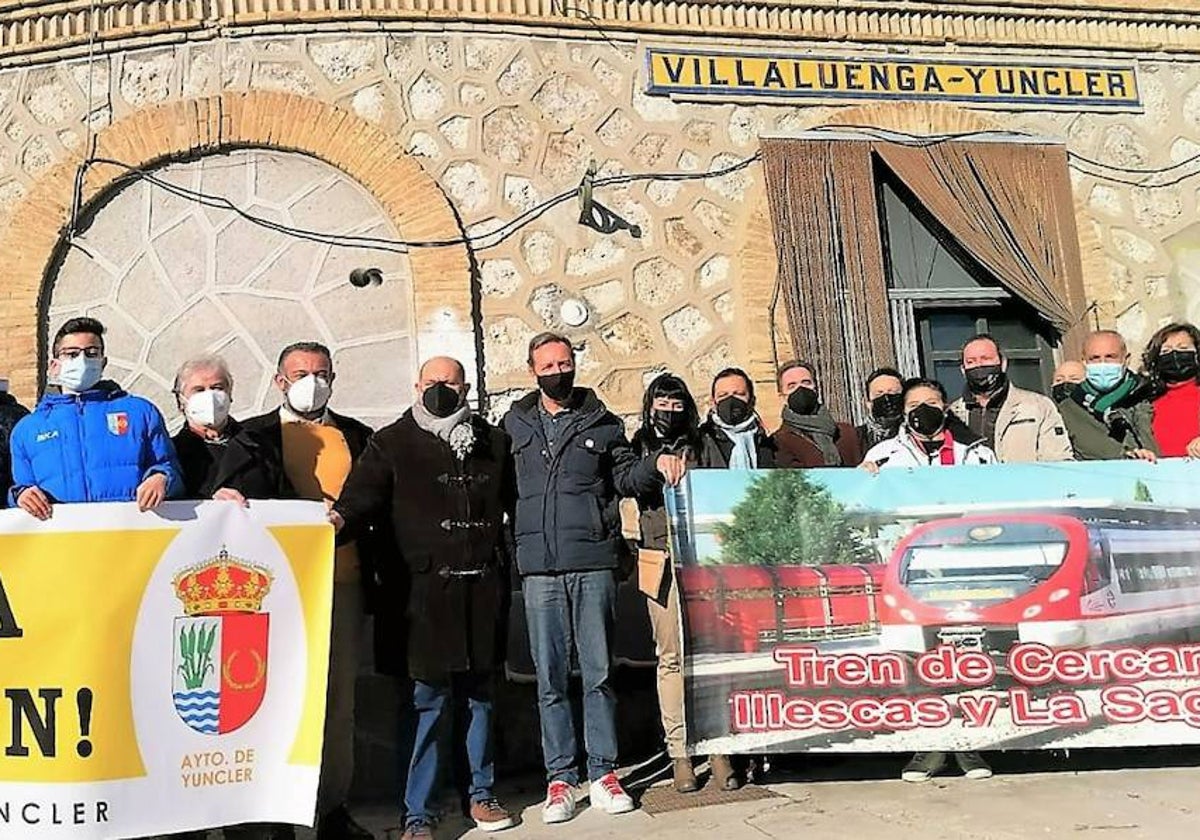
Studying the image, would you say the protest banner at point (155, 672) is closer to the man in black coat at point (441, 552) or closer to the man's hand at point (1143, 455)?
the man in black coat at point (441, 552)

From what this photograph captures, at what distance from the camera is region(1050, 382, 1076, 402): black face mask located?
5146 mm

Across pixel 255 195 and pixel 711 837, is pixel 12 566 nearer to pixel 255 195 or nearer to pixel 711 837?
pixel 711 837

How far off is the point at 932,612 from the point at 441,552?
6.29 feet

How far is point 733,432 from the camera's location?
15.0 feet

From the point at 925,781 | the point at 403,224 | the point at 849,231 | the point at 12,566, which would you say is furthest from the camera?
the point at 849,231

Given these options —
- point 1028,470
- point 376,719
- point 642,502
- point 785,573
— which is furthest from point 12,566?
point 1028,470

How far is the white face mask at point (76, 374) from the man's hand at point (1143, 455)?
4.01 metres

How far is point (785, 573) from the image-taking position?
4383mm

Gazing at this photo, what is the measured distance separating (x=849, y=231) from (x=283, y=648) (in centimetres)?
473

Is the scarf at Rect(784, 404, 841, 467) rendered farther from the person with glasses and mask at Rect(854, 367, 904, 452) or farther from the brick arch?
the brick arch

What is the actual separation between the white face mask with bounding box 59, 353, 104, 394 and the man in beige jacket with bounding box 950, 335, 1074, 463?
351cm

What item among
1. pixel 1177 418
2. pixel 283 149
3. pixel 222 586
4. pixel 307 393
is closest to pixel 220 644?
pixel 222 586

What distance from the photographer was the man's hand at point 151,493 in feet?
11.8

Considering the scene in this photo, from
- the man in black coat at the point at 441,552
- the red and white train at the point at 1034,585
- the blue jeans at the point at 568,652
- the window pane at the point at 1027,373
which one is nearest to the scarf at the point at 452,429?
the man in black coat at the point at 441,552
